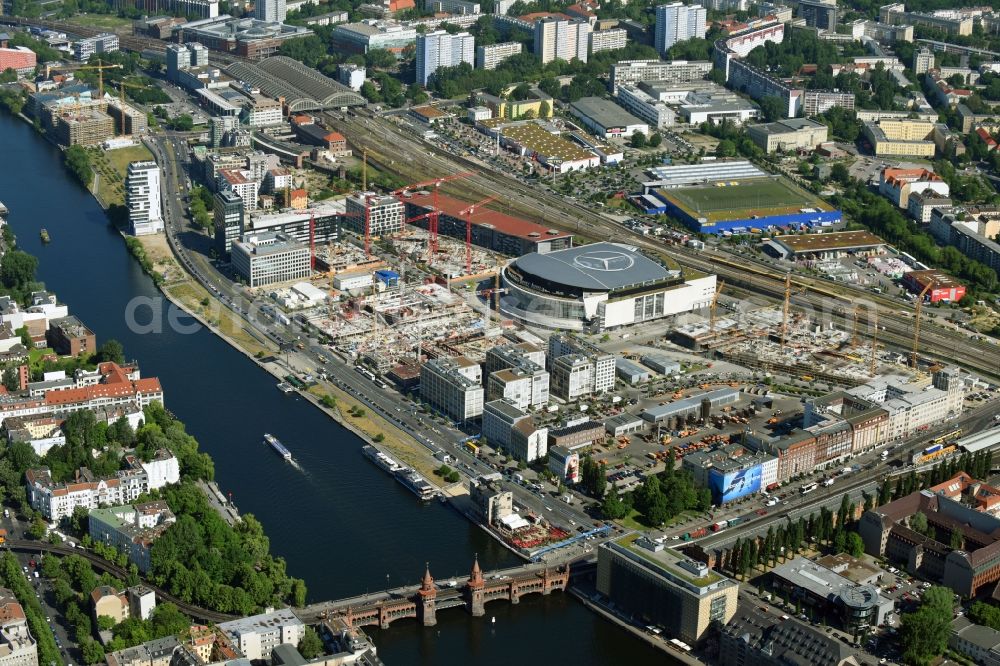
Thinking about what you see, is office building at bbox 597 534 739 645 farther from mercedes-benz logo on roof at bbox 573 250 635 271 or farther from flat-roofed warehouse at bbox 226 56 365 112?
flat-roofed warehouse at bbox 226 56 365 112

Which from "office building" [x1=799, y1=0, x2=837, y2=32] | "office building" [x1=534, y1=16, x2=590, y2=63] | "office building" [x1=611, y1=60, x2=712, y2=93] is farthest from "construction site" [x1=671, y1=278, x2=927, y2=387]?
"office building" [x1=799, y1=0, x2=837, y2=32]

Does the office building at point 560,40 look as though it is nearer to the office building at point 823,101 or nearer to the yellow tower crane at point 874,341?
the office building at point 823,101

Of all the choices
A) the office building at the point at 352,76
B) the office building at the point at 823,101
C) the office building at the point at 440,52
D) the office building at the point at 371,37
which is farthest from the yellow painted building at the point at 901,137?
the office building at the point at 371,37

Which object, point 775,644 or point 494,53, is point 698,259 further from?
point 494,53

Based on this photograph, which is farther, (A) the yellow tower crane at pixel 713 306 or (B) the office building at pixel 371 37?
(B) the office building at pixel 371 37

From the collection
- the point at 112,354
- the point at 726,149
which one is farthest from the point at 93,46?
the point at 112,354

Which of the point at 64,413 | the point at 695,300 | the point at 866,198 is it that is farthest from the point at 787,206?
the point at 64,413
